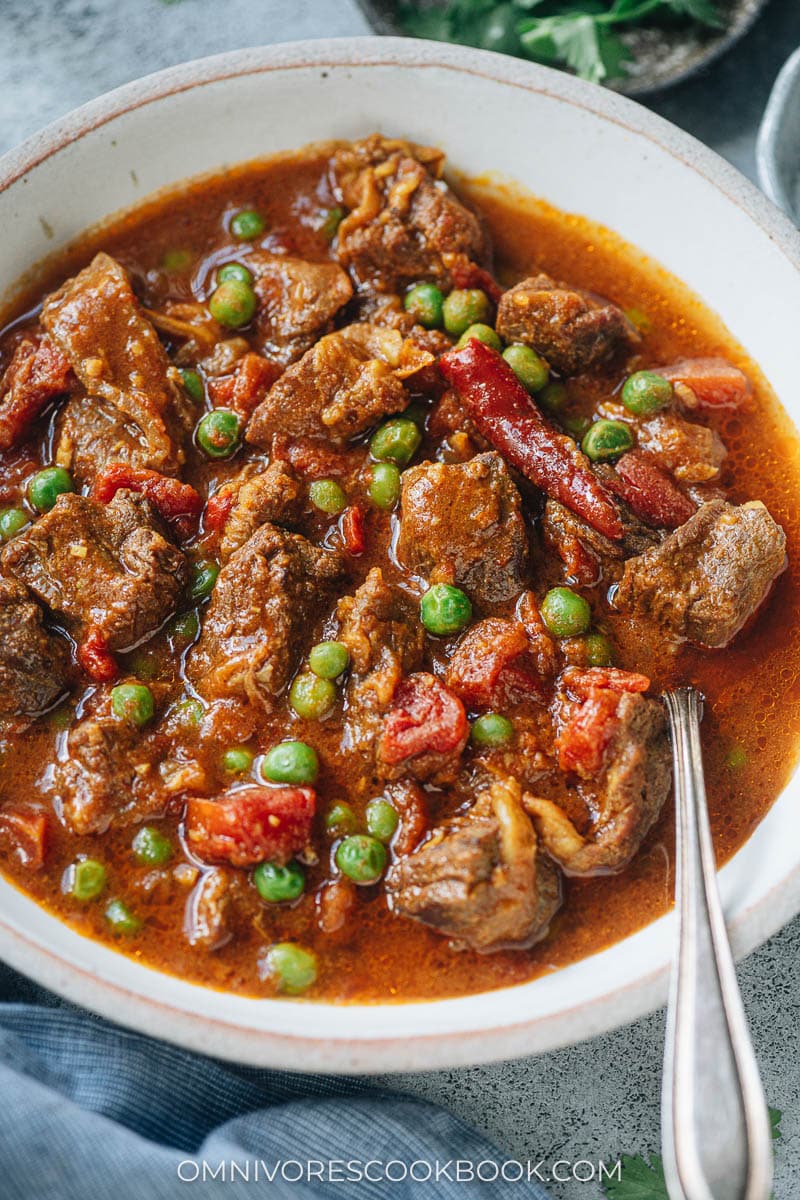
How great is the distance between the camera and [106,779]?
467 cm

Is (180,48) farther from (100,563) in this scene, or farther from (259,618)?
(259,618)

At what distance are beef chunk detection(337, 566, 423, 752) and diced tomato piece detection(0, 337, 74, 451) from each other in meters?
1.70

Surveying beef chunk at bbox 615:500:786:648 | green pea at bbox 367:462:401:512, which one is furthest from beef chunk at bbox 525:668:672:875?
green pea at bbox 367:462:401:512

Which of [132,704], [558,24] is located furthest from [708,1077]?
[558,24]

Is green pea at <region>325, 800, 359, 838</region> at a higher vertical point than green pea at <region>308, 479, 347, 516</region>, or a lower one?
lower

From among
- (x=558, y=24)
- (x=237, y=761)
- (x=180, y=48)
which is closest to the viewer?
(x=237, y=761)

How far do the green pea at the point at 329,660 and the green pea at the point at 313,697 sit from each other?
35mm

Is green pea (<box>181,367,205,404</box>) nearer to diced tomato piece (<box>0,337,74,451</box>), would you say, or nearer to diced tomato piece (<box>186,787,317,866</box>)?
diced tomato piece (<box>0,337,74,451</box>)

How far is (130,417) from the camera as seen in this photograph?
17.3 ft

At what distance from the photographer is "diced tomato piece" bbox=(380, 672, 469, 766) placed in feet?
15.4

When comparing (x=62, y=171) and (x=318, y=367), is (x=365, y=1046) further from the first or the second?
(x=62, y=171)

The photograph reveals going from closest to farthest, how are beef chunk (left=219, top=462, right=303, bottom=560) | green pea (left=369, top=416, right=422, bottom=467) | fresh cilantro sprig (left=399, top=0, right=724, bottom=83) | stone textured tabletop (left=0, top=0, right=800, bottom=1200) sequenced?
beef chunk (left=219, top=462, right=303, bottom=560), green pea (left=369, top=416, right=422, bottom=467), fresh cilantro sprig (left=399, top=0, right=724, bottom=83), stone textured tabletop (left=0, top=0, right=800, bottom=1200)

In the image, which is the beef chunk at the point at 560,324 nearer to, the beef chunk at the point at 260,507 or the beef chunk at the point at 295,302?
the beef chunk at the point at 295,302

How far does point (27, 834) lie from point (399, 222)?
3246mm
